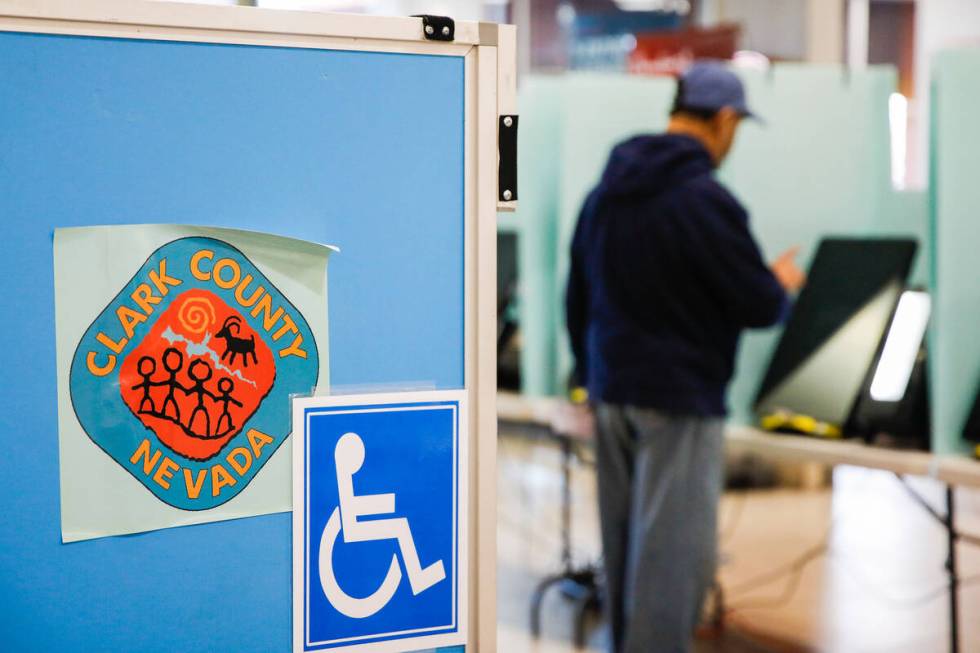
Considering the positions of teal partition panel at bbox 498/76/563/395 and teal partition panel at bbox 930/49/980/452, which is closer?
teal partition panel at bbox 930/49/980/452

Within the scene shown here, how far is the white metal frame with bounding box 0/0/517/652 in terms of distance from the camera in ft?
2.46

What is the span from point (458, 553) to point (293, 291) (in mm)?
255

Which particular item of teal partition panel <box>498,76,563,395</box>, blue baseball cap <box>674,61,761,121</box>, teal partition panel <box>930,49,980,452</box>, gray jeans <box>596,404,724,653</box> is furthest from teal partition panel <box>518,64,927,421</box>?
blue baseball cap <box>674,61,761,121</box>

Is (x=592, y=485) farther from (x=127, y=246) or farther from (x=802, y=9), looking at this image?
(x=127, y=246)

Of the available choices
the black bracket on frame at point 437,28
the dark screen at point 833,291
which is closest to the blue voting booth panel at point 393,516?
the black bracket on frame at point 437,28

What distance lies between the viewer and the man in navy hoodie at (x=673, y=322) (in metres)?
2.00

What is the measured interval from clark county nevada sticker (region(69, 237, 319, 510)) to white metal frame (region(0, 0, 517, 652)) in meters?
0.14

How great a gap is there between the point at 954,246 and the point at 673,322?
0.68m

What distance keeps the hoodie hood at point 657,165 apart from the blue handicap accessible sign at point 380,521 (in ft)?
4.20

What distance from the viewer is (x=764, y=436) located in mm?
2570

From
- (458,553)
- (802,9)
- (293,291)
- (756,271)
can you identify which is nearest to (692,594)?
(756,271)

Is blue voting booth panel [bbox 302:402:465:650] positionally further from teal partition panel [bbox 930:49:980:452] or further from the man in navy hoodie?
teal partition panel [bbox 930:49:980:452]

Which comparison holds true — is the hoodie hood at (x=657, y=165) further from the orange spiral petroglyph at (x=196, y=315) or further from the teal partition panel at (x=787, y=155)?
the orange spiral petroglyph at (x=196, y=315)

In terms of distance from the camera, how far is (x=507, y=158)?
2.81ft
